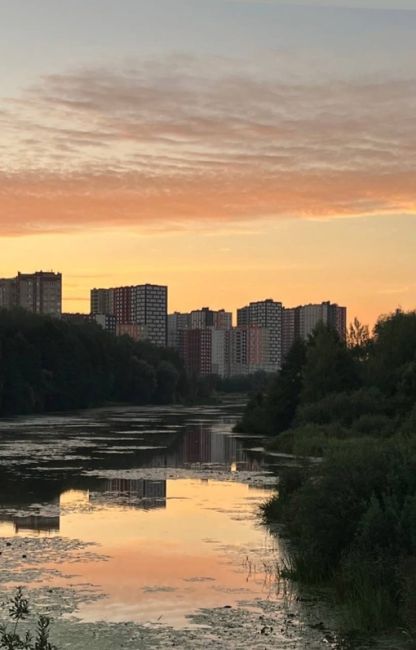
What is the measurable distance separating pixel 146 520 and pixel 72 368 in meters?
83.0

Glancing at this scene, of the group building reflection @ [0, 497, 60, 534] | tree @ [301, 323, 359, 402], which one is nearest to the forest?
building reflection @ [0, 497, 60, 534]

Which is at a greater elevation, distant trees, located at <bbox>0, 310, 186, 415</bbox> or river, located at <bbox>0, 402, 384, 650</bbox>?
distant trees, located at <bbox>0, 310, 186, 415</bbox>

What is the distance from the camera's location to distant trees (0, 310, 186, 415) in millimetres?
96938

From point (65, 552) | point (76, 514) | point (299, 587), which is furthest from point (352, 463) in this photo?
point (76, 514)

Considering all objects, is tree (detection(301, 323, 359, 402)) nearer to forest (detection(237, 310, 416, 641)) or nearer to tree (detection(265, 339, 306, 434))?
tree (detection(265, 339, 306, 434))

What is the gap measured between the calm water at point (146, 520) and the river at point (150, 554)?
39 millimetres

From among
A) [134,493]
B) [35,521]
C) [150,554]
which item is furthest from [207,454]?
[150,554]

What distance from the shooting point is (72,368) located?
10812cm

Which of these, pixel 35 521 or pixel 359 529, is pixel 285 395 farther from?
pixel 359 529

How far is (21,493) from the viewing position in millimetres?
31391

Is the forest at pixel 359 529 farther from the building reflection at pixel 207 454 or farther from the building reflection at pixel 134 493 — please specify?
the building reflection at pixel 207 454

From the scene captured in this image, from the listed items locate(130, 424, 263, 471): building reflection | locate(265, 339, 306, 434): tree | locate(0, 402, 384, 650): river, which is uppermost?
locate(265, 339, 306, 434): tree

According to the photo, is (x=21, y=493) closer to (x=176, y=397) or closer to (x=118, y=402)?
(x=118, y=402)

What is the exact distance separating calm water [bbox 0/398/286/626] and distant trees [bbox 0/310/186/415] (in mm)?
43843
